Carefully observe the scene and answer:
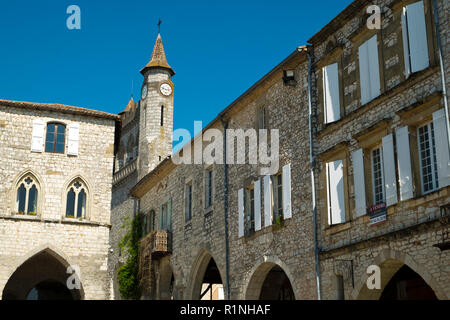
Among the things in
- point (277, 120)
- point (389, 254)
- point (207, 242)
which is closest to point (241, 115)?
point (277, 120)

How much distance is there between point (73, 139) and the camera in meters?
A: 26.4

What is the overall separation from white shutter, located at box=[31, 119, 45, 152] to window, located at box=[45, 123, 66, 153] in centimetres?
24

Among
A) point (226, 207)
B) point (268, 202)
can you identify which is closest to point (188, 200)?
point (226, 207)

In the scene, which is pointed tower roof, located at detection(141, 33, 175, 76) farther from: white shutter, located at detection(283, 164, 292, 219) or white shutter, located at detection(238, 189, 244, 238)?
white shutter, located at detection(283, 164, 292, 219)

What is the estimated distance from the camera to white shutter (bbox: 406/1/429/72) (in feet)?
41.7

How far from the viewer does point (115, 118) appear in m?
27.4

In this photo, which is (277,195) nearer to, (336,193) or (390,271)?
(336,193)

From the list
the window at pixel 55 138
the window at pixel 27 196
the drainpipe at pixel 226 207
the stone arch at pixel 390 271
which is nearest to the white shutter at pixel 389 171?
the stone arch at pixel 390 271

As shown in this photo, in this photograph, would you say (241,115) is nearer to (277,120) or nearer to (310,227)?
(277,120)

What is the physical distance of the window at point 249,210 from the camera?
60.4 feet

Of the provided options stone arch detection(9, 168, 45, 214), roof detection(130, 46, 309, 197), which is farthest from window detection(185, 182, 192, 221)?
stone arch detection(9, 168, 45, 214)
